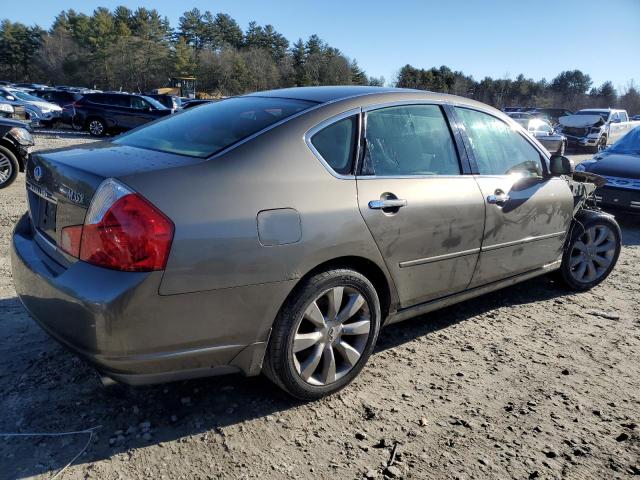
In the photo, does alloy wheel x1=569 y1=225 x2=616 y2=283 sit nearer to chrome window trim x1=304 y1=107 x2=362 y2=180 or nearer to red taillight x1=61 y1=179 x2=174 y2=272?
chrome window trim x1=304 y1=107 x2=362 y2=180

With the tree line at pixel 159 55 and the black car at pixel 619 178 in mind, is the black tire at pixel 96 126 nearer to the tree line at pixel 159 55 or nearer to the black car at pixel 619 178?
the black car at pixel 619 178

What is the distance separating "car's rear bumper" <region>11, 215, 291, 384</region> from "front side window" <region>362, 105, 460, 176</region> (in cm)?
102

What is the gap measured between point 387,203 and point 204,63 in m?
85.1

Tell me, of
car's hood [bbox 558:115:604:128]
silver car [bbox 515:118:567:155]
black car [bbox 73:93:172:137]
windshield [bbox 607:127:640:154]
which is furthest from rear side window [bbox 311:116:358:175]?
car's hood [bbox 558:115:604:128]

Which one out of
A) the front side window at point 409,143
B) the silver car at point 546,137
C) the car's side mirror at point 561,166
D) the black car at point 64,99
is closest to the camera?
the front side window at point 409,143

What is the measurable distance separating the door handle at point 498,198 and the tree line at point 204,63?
2591 inches

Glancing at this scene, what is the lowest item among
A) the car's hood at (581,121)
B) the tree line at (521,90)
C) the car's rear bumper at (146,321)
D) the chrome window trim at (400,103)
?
the car's rear bumper at (146,321)

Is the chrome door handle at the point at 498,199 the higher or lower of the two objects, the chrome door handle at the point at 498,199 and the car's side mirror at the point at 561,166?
the lower

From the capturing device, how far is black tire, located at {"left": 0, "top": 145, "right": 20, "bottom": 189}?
7609mm

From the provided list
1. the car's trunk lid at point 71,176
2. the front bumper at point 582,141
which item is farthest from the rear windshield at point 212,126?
the front bumper at point 582,141

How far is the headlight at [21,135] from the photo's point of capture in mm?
7644

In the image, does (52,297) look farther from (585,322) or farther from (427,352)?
(585,322)

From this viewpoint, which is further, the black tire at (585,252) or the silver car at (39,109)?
the silver car at (39,109)

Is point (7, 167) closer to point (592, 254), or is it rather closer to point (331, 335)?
point (331, 335)
